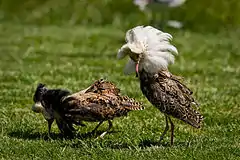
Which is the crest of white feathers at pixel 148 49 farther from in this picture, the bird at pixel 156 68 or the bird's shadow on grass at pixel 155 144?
the bird's shadow on grass at pixel 155 144

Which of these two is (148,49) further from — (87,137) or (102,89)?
(87,137)

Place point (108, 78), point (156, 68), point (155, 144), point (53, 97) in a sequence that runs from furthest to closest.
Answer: point (108, 78) → point (53, 97) → point (155, 144) → point (156, 68)

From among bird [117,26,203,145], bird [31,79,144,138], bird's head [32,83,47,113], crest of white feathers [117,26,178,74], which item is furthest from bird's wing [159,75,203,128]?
bird's head [32,83,47,113]

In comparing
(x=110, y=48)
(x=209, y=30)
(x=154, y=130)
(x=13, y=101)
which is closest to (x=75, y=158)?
(x=154, y=130)

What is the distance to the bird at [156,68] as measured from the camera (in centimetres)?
659

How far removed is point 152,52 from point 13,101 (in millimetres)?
3140

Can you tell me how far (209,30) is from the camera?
18062 mm

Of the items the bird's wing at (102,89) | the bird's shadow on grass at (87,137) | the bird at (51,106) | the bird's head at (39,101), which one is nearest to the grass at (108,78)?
the bird's shadow on grass at (87,137)

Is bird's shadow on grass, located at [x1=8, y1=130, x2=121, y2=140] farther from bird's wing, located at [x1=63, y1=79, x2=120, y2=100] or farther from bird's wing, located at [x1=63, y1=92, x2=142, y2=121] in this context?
bird's wing, located at [x1=63, y1=79, x2=120, y2=100]

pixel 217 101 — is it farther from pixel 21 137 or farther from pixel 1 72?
pixel 1 72

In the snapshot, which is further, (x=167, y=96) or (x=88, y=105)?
(x=88, y=105)

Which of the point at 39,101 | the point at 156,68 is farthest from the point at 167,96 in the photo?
the point at 39,101

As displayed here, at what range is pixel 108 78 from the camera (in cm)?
1108

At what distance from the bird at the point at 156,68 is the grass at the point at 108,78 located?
35cm
